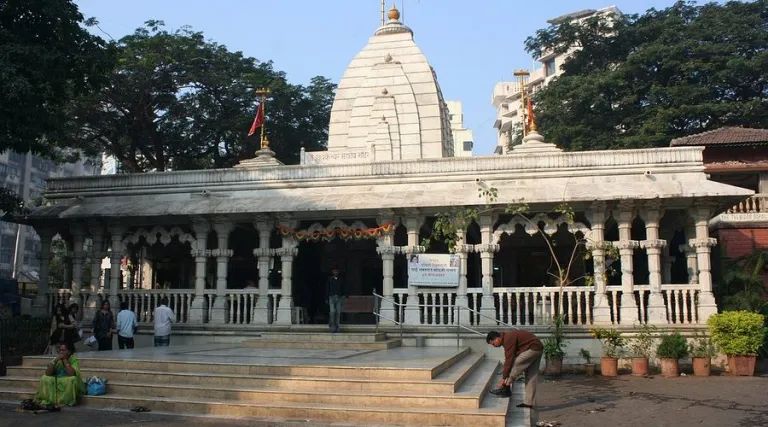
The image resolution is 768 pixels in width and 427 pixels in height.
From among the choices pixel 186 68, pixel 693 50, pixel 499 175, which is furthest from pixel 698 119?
pixel 186 68

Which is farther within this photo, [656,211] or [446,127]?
[446,127]

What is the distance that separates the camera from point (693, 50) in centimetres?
3625

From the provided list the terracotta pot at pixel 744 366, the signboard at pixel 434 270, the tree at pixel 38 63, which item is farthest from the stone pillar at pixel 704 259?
the tree at pixel 38 63

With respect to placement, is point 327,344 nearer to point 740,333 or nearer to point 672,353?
point 672,353

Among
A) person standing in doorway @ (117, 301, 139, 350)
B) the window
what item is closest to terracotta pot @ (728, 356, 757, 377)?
person standing in doorway @ (117, 301, 139, 350)

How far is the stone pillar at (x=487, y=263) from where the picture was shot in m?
15.9

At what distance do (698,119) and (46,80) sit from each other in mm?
31114

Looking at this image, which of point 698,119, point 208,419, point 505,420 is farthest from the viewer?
point 698,119

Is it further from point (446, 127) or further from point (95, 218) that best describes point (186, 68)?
point (95, 218)

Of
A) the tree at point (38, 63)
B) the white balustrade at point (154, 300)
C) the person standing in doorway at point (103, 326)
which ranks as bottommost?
the person standing in doorway at point (103, 326)

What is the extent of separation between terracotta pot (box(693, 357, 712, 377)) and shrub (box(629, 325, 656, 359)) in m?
0.97

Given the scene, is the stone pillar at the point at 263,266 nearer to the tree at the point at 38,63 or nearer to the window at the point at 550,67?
the tree at the point at 38,63

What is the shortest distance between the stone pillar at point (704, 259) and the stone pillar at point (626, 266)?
134 centimetres

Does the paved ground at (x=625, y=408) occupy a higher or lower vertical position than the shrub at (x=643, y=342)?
lower
